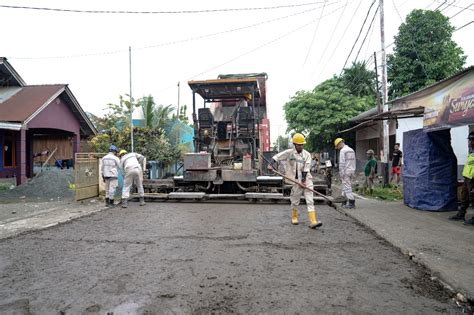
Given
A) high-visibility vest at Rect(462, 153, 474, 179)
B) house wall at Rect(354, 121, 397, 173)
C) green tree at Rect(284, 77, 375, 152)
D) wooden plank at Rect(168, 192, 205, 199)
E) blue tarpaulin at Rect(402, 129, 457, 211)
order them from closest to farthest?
high-visibility vest at Rect(462, 153, 474, 179) < blue tarpaulin at Rect(402, 129, 457, 211) < wooden plank at Rect(168, 192, 205, 199) < green tree at Rect(284, 77, 375, 152) < house wall at Rect(354, 121, 397, 173)

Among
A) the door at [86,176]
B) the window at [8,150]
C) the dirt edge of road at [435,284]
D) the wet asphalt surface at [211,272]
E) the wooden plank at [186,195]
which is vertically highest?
the window at [8,150]

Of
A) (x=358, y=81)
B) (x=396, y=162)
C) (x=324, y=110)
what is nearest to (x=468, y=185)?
(x=396, y=162)

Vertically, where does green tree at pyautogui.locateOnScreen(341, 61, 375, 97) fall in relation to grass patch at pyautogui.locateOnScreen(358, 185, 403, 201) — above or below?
above

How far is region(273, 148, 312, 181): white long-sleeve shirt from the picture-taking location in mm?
7094

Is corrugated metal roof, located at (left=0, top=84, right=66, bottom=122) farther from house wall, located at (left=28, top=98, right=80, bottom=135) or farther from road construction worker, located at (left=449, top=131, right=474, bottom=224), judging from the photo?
road construction worker, located at (left=449, top=131, right=474, bottom=224)

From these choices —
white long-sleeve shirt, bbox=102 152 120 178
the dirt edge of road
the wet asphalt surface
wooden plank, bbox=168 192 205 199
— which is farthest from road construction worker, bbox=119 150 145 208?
the dirt edge of road

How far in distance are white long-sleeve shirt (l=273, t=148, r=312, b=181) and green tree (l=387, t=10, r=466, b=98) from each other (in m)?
16.7

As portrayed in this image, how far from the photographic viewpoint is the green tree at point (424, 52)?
2089 centimetres

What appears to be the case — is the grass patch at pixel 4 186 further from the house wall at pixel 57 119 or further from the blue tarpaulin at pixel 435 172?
the blue tarpaulin at pixel 435 172

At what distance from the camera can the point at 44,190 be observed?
1312 cm

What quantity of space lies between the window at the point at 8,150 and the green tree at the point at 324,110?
15.5 meters

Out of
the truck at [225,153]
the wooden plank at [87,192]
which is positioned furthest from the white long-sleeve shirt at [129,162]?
the wooden plank at [87,192]

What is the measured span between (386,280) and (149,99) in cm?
1723

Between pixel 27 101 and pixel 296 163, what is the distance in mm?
12782
